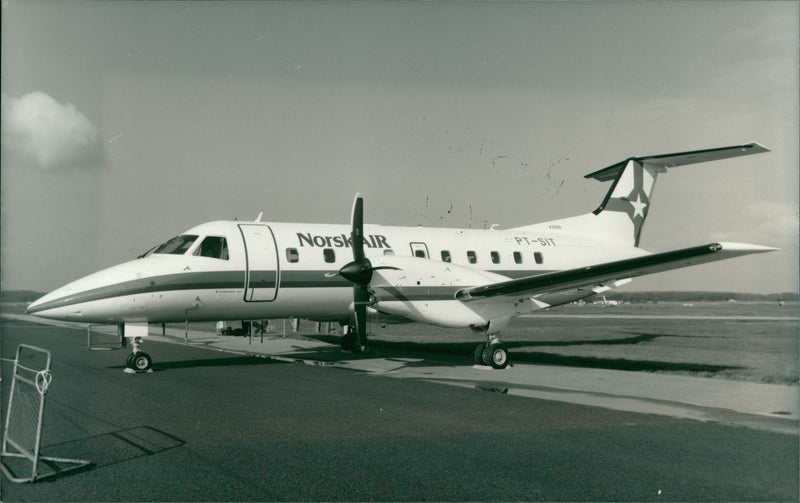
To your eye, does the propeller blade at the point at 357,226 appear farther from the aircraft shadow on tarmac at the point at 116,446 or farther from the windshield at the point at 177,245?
the aircraft shadow on tarmac at the point at 116,446

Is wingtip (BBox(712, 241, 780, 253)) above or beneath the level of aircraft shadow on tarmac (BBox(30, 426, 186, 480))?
above

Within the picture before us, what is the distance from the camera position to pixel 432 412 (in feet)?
32.1

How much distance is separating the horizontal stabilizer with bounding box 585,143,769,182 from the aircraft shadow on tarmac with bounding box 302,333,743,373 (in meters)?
5.26

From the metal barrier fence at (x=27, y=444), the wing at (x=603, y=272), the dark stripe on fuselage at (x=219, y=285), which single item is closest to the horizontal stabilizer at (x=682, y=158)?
the wing at (x=603, y=272)

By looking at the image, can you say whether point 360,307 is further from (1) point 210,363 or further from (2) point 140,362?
(2) point 140,362

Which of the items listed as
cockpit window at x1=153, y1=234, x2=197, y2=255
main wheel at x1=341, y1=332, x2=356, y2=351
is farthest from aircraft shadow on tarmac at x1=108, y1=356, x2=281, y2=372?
main wheel at x1=341, y1=332, x2=356, y2=351

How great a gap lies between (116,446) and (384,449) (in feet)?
9.89

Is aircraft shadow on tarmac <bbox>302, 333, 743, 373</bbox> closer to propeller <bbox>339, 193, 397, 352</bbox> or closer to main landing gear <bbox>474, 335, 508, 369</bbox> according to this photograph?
main landing gear <bbox>474, 335, 508, 369</bbox>

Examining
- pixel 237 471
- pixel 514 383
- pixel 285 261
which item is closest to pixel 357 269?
pixel 285 261

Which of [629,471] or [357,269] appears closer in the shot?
[629,471]

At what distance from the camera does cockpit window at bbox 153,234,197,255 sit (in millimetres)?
15422

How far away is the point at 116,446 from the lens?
749 centimetres

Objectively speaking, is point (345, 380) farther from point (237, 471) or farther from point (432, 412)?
point (237, 471)

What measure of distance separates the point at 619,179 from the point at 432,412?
1343 centimetres
